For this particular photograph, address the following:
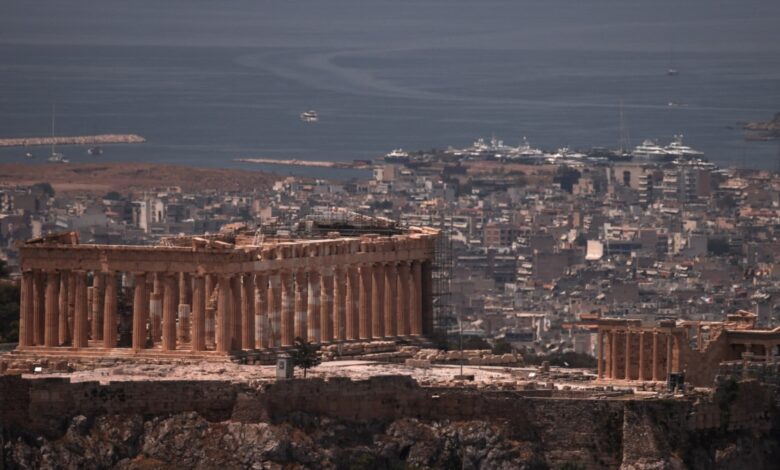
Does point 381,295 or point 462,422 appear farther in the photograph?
point 381,295

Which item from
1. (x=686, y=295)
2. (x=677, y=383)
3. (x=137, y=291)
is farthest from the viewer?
(x=686, y=295)

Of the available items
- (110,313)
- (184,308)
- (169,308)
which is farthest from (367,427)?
(110,313)

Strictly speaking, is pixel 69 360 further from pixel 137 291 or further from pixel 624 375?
pixel 624 375

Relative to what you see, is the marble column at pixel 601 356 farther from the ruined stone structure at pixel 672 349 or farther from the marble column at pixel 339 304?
the marble column at pixel 339 304

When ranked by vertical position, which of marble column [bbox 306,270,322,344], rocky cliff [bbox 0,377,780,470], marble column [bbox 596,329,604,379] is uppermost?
marble column [bbox 306,270,322,344]

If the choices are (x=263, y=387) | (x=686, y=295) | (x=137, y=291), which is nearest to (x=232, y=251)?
(x=137, y=291)

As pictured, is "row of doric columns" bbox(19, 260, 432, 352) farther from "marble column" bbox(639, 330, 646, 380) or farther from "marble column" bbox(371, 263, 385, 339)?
"marble column" bbox(639, 330, 646, 380)

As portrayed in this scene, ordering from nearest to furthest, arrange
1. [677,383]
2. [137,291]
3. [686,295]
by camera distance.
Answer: [677,383], [137,291], [686,295]

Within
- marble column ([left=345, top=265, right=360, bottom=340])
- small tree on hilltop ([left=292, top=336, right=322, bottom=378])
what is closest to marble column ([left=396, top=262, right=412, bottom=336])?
marble column ([left=345, top=265, right=360, bottom=340])
